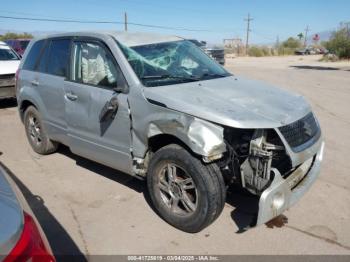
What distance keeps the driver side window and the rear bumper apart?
6.69ft

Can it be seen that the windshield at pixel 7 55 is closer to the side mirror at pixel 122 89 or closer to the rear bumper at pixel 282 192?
the side mirror at pixel 122 89

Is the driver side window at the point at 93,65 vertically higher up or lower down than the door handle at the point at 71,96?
higher up

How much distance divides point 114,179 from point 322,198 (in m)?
2.64

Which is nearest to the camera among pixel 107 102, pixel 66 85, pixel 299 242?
pixel 299 242

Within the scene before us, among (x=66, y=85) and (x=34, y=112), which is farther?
(x=34, y=112)

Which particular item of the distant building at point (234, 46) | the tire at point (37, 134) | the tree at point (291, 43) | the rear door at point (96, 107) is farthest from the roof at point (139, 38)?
the tree at point (291, 43)

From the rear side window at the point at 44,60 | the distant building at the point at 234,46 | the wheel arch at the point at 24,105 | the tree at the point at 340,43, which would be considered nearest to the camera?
the rear side window at the point at 44,60

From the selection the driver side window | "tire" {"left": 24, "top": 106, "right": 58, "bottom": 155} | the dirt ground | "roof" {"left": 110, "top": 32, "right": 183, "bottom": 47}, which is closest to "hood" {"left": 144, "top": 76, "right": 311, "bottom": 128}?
the driver side window

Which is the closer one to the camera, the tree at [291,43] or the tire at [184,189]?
the tire at [184,189]

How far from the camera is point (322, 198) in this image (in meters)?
4.35

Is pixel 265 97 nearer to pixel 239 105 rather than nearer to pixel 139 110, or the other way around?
pixel 239 105

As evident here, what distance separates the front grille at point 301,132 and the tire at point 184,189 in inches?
28.7

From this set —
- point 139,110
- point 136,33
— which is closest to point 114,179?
point 139,110

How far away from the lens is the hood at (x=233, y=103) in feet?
10.9
